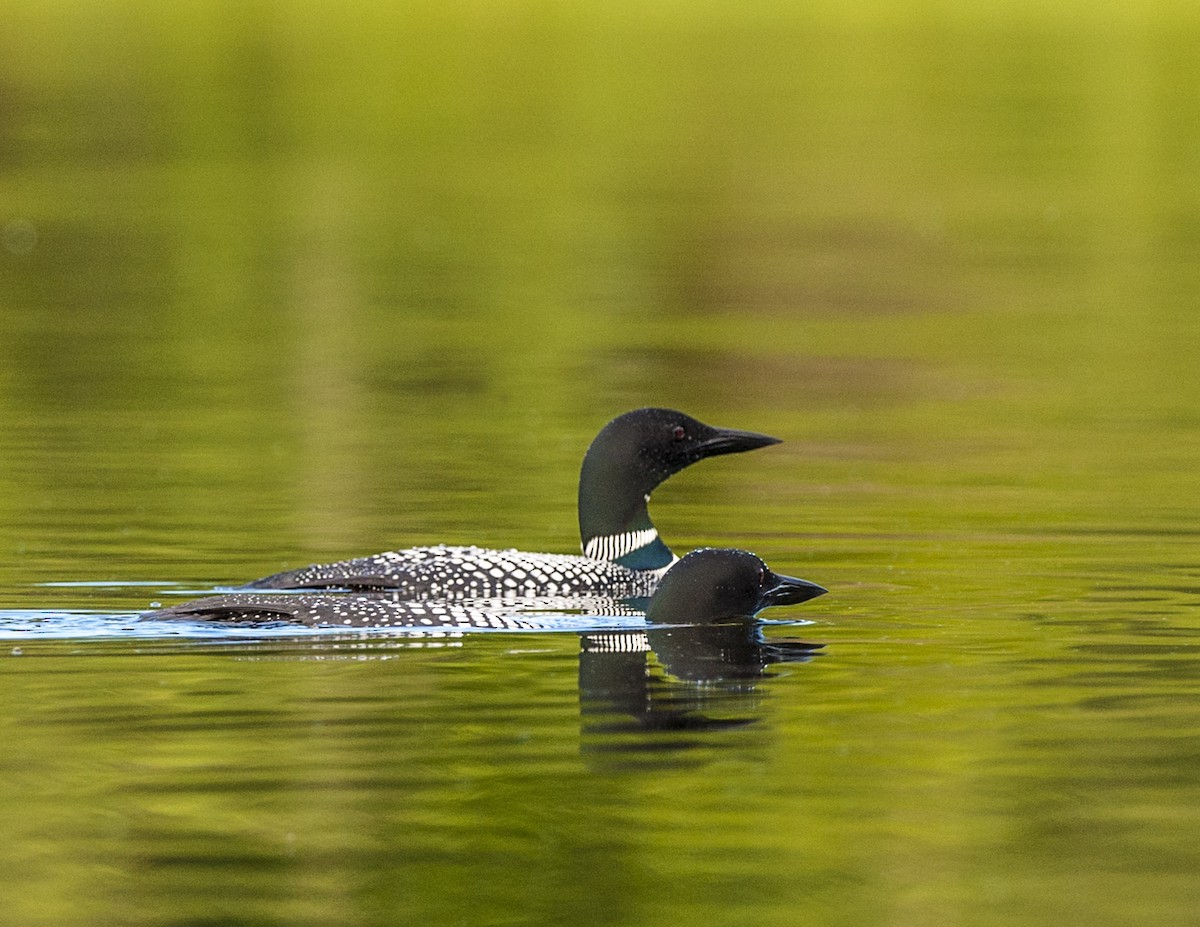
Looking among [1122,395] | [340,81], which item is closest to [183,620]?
[1122,395]

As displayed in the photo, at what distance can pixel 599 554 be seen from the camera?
10500 mm

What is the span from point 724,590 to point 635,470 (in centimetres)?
134

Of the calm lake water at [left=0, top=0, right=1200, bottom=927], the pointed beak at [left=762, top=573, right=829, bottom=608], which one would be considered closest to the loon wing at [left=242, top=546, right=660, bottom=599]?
the calm lake water at [left=0, top=0, right=1200, bottom=927]

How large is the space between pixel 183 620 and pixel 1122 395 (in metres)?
8.51

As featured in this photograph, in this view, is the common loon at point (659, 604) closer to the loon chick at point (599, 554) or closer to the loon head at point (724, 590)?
the loon head at point (724, 590)

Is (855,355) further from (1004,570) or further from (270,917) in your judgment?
(270,917)

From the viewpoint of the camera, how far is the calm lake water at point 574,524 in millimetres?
6352

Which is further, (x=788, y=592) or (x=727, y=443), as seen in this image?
(x=727, y=443)

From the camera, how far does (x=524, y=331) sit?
19547 millimetres

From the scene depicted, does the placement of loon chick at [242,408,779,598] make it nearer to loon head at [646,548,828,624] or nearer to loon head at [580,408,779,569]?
loon head at [580,408,779,569]

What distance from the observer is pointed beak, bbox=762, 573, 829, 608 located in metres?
9.32

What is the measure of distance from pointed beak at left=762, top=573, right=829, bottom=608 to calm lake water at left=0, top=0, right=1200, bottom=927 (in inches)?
7.9

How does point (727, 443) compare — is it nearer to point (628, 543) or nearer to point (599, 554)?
point (628, 543)

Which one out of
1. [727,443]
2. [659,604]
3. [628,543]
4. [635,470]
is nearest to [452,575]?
[659,604]
